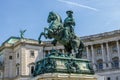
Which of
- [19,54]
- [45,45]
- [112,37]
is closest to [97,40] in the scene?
[112,37]

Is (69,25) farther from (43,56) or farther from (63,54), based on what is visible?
(43,56)

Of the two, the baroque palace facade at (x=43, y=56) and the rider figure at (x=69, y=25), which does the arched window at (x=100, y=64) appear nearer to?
the baroque palace facade at (x=43, y=56)

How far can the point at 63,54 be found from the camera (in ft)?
69.1

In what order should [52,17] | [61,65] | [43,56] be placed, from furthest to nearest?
[43,56], [52,17], [61,65]

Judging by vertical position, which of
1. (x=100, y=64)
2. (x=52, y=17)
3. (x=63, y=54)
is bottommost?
(x=63, y=54)

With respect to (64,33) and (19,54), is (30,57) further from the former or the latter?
(64,33)

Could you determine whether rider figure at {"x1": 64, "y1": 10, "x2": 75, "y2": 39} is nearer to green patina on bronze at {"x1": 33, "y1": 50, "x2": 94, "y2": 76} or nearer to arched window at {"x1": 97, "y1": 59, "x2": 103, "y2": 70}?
green patina on bronze at {"x1": 33, "y1": 50, "x2": 94, "y2": 76}

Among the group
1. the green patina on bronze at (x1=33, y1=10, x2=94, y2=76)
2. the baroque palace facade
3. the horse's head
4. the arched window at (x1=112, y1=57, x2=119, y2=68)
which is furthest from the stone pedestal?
the arched window at (x1=112, y1=57, x2=119, y2=68)

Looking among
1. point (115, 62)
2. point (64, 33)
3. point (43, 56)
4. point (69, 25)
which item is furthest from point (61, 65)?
point (43, 56)

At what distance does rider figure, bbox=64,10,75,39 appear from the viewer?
21.5 metres

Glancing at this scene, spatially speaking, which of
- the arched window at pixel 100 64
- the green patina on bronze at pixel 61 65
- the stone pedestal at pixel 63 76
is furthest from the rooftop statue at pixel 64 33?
the arched window at pixel 100 64

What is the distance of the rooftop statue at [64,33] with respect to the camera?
2120 cm

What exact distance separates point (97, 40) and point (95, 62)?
521 cm

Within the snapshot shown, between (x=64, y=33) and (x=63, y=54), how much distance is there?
4.72 ft
